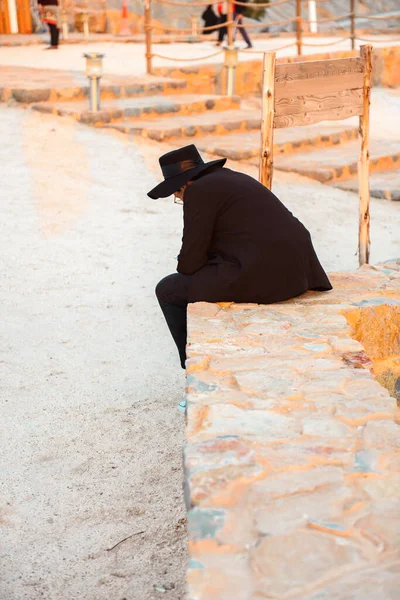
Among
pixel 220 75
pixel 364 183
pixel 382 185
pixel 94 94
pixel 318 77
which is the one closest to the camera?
pixel 318 77

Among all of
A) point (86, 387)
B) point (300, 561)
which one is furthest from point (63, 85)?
point (300, 561)

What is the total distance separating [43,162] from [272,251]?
5123mm

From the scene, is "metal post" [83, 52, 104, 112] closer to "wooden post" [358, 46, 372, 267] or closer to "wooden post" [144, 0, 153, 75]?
"wooden post" [144, 0, 153, 75]

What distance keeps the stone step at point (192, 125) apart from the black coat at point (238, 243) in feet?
18.0

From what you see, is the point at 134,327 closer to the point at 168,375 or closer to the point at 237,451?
the point at 168,375

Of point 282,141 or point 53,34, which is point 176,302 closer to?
point 282,141

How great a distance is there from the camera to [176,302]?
4.27m

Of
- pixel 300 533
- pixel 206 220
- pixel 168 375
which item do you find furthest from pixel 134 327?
pixel 300 533

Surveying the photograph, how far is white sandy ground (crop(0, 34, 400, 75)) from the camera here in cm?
1291

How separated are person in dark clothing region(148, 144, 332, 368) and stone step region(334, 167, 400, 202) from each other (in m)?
4.54

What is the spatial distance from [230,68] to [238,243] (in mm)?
8016

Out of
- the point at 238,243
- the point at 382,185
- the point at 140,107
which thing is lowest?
the point at 382,185

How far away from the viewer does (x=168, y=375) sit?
480 centimetres

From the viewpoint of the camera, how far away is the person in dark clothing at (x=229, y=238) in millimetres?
4008
